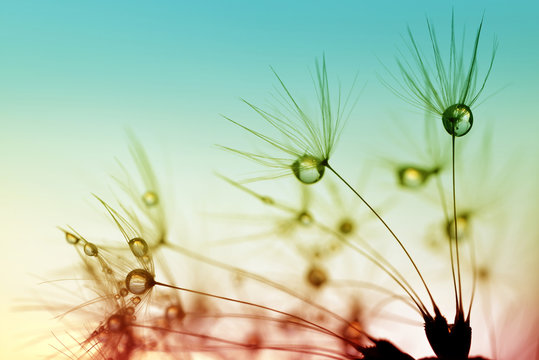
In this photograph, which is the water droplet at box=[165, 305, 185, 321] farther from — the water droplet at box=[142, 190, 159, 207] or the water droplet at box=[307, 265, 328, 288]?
the water droplet at box=[307, 265, 328, 288]

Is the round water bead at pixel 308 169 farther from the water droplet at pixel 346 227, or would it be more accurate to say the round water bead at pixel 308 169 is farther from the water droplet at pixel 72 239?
the water droplet at pixel 72 239

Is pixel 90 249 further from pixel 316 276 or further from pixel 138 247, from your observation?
pixel 316 276

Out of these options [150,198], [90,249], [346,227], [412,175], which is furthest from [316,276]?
[90,249]

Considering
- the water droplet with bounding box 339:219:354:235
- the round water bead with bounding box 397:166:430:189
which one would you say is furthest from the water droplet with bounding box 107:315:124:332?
the round water bead with bounding box 397:166:430:189

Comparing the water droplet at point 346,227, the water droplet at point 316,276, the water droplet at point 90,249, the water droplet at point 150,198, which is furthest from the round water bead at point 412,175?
the water droplet at point 90,249

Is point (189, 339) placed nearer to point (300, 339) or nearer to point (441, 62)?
point (300, 339)
